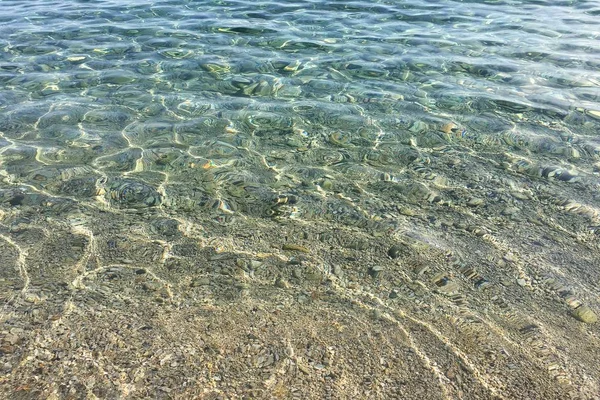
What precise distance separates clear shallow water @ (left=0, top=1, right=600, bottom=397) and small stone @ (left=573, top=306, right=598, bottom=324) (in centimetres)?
6

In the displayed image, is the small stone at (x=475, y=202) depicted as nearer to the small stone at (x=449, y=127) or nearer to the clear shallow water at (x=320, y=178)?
the clear shallow water at (x=320, y=178)

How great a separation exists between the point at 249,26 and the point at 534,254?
8277mm

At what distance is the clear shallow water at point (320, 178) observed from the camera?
3.57 metres

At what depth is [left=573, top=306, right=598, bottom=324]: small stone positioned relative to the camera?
342 cm

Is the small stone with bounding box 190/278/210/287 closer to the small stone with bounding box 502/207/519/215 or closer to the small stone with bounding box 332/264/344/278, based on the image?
the small stone with bounding box 332/264/344/278

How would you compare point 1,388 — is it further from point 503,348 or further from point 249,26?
point 249,26

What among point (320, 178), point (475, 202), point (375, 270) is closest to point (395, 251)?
point (375, 270)

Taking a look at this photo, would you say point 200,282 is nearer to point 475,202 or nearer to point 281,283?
point 281,283

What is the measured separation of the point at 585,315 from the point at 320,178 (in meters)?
2.85

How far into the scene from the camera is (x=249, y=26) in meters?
10.2

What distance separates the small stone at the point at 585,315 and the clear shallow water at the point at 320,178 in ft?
0.21

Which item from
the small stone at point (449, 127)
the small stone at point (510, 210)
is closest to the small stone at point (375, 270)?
the small stone at point (510, 210)

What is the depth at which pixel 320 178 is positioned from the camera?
17.0 ft

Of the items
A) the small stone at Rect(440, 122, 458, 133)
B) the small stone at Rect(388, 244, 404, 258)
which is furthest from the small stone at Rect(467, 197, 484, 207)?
the small stone at Rect(440, 122, 458, 133)
